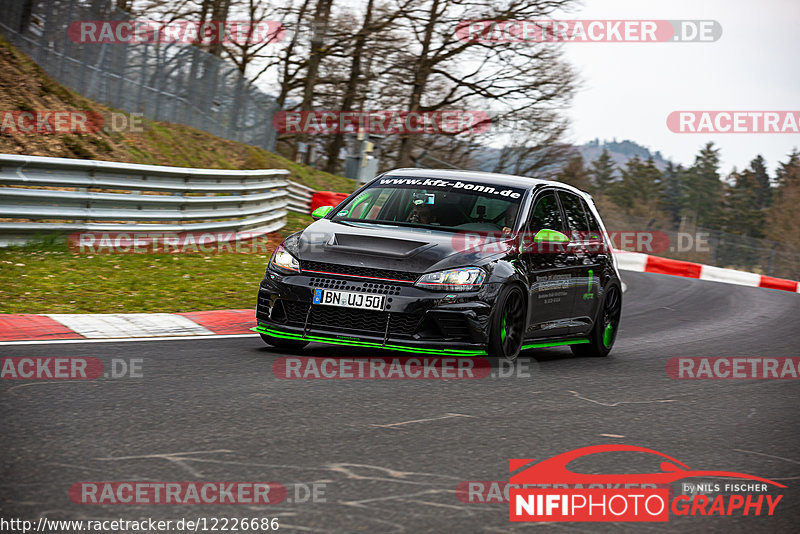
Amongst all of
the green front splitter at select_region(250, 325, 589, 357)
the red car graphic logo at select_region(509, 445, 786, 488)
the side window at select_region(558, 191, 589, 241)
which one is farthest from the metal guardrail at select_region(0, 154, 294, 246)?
the red car graphic logo at select_region(509, 445, 786, 488)

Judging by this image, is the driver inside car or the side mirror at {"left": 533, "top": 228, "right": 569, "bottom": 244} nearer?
the side mirror at {"left": 533, "top": 228, "right": 569, "bottom": 244}

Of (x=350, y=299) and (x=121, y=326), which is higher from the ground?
(x=350, y=299)

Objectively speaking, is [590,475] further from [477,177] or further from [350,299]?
[477,177]

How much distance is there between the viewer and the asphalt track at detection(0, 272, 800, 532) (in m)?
4.15

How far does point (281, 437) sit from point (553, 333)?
4.32m

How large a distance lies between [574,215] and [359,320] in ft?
10.6

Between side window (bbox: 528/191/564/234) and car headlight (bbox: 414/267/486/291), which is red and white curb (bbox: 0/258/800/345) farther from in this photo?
side window (bbox: 528/191/564/234)

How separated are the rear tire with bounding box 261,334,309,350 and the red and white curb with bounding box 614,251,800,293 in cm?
1966

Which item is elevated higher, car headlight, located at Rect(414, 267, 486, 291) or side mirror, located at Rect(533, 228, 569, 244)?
side mirror, located at Rect(533, 228, 569, 244)

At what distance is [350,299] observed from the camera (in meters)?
7.53

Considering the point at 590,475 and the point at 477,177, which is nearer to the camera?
the point at 590,475

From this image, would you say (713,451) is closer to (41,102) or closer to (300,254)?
(300,254)

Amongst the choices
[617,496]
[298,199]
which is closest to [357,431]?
[617,496]

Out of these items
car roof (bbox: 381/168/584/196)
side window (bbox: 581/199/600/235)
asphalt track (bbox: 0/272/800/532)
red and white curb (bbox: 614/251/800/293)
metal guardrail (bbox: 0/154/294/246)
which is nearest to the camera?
asphalt track (bbox: 0/272/800/532)
